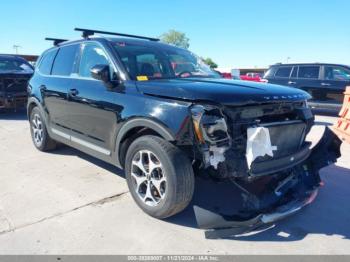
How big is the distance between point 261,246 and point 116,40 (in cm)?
295

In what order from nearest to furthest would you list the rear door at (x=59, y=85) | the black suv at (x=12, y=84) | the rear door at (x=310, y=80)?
the rear door at (x=59, y=85) < the black suv at (x=12, y=84) < the rear door at (x=310, y=80)

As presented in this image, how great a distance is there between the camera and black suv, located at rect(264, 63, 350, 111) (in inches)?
397

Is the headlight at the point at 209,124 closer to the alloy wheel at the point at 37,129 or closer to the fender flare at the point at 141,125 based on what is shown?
the fender flare at the point at 141,125

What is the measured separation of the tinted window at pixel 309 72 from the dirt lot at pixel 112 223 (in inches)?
260

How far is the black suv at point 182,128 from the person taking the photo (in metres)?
2.73

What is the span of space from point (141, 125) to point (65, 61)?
2.34 m

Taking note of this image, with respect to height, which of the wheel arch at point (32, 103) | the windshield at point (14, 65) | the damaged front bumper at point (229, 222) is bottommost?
the damaged front bumper at point (229, 222)

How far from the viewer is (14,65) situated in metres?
10.7

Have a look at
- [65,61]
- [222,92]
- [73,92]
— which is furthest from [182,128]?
[65,61]

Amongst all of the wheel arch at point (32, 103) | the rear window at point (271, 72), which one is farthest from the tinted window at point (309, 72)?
the wheel arch at point (32, 103)

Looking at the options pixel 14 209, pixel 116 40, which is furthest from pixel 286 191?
pixel 14 209

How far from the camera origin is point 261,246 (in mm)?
2785

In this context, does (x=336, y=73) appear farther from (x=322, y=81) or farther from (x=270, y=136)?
(x=270, y=136)

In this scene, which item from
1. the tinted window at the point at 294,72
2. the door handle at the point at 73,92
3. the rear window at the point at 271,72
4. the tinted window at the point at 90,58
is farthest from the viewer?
the rear window at the point at 271,72
